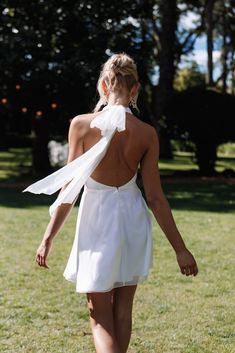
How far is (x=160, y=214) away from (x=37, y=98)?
18.4 m

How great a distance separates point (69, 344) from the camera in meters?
4.83

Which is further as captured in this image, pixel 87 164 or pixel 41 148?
pixel 41 148

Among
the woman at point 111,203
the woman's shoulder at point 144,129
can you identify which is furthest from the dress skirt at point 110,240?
the woman's shoulder at point 144,129

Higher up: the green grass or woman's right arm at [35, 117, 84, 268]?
woman's right arm at [35, 117, 84, 268]

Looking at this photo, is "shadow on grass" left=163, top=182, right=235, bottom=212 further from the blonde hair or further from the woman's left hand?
the blonde hair

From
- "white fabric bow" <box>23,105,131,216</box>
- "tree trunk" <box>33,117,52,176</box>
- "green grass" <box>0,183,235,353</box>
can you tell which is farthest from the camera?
"tree trunk" <box>33,117,52,176</box>

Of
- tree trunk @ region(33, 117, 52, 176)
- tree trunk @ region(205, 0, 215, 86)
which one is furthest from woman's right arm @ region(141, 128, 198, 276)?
tree trunk @ region(205, 0, 215, 86)

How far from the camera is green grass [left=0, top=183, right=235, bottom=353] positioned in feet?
16.1

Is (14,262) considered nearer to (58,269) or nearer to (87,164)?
(58,269)

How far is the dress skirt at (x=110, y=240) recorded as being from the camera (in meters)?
3.32

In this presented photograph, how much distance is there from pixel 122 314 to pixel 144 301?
2.70 m

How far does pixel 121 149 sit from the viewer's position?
334 centimetres

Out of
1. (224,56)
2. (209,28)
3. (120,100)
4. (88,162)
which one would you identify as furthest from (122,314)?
(224,56)

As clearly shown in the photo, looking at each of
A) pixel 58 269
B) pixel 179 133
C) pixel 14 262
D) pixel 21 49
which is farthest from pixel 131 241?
pixel 179 133
